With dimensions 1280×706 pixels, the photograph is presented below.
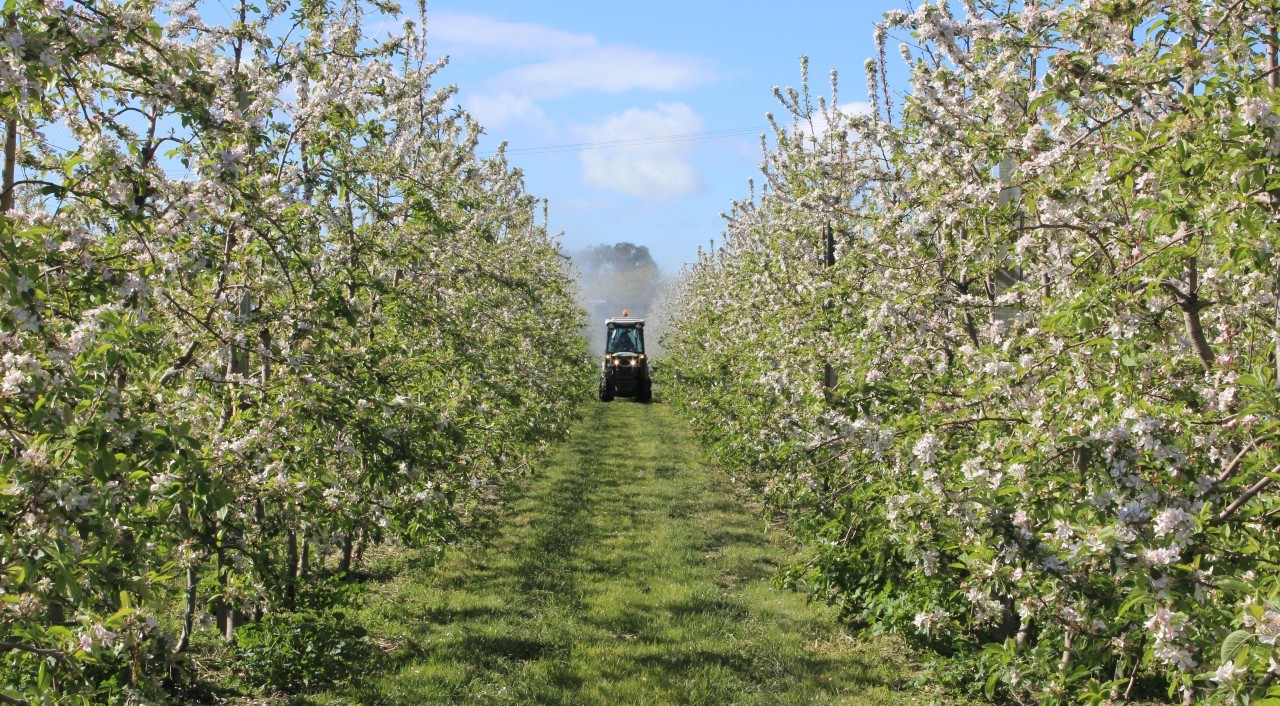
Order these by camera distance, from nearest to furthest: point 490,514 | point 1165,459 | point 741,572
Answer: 1. point 1165,459
2. point 741,572
3. point 490,514

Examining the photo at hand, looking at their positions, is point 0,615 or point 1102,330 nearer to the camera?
point 0,615

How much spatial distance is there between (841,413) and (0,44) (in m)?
4.04

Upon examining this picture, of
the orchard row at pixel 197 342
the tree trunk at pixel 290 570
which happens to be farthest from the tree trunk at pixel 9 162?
the tree trunk at pixel 290 570

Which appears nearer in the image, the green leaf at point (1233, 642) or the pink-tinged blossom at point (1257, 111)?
the green leaf at point (1233, 642)

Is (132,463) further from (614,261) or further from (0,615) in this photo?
(614,261)

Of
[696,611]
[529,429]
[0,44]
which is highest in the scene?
[0,44]

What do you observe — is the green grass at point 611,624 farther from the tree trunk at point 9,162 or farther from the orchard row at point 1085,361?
the tree trunk at point 9,162

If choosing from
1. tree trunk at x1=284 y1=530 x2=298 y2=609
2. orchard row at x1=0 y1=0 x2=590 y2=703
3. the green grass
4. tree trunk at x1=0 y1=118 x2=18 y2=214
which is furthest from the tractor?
tree trunk at x1=0 y1=118 x2=18 y2=214

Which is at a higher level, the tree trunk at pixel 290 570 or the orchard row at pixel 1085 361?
the orchard row at pixel 1085 361

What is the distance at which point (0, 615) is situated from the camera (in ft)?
9.23

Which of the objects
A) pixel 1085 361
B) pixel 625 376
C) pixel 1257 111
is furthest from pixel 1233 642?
pixel 625 376

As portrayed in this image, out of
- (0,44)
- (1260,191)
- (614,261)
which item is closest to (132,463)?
(0,44)

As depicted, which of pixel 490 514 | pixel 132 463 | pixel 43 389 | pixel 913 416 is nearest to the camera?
pixel 43 389

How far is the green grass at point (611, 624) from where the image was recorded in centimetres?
649
